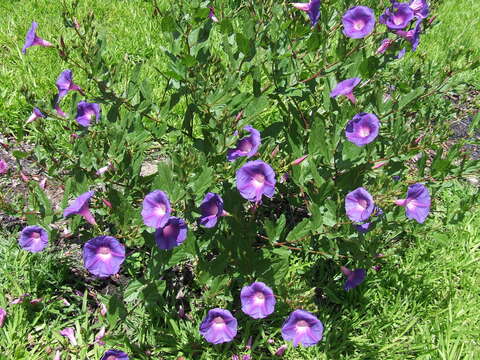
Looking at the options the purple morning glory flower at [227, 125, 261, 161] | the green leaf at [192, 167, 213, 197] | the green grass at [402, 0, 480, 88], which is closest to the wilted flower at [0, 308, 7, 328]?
the green leaf at [192, 167, 213, 197]

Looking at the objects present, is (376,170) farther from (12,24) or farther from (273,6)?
(12,24)

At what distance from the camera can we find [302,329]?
5.86ft

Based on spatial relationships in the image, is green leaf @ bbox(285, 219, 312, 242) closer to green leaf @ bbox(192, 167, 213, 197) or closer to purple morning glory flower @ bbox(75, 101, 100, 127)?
green leaf @ bbox(192, 167, 213, 197)

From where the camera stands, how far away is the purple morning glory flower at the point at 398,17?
1828 mm

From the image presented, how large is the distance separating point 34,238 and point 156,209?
619 millimetres

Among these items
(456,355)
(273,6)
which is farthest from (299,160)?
(456,355)

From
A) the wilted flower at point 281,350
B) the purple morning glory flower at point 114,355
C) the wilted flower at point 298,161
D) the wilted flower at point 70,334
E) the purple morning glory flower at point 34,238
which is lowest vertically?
the wilted flower at point 70,334

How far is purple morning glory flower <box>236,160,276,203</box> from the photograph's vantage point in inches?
63.9

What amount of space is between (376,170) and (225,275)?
0.80 meters

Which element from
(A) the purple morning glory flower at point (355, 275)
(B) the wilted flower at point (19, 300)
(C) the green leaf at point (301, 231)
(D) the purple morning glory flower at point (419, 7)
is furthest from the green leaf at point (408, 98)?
(B) the wilted flower at point (19, 300)

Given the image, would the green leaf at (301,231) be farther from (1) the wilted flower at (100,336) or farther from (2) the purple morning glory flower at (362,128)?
(1) the wilted flower at (100,336)

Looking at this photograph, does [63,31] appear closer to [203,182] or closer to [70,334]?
[70,334]

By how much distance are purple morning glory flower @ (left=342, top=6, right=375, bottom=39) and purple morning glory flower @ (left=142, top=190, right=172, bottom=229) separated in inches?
36.4

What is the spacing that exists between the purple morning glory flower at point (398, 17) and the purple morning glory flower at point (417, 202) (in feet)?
2.06
